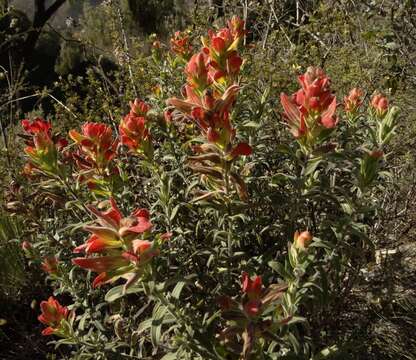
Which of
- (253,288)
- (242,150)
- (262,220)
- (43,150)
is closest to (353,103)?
(262,220)

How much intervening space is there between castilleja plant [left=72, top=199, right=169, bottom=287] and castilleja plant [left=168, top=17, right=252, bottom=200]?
32 cm

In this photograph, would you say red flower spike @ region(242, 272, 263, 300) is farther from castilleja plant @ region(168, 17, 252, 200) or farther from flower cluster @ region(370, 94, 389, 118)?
flower cluster @ region(370, 94, 389, 118)

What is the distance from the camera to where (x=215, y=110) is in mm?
1360

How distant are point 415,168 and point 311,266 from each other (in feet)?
5.93

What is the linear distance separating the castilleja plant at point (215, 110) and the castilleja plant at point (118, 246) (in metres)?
0.32

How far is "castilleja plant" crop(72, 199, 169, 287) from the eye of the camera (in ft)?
3.76

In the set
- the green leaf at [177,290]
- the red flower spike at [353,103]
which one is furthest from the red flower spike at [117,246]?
the red flower spike at [353,103]

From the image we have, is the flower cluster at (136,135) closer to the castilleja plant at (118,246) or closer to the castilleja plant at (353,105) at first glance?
the castilleja plant at (118,246)

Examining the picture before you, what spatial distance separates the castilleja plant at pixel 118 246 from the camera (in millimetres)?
1147

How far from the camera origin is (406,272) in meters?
2.90

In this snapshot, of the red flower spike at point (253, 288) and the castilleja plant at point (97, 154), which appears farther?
the castilleja plant at point (97, 154)

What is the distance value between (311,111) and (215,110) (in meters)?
0.28

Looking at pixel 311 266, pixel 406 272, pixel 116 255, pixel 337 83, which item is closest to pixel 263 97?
pixel 311 266

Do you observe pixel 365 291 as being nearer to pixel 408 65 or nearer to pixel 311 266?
Result: pixel 311 266
